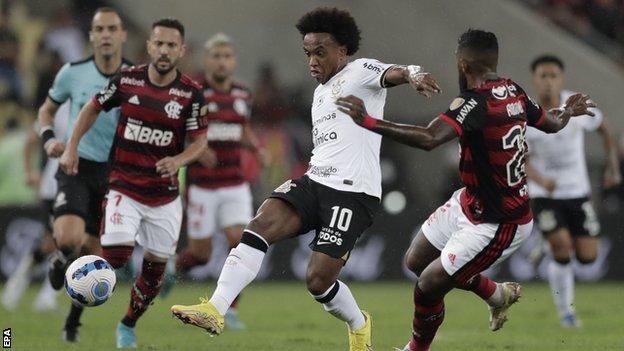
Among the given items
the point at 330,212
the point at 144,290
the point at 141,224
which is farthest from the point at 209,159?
the point at 330,212

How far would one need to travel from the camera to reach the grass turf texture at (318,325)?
10.3m

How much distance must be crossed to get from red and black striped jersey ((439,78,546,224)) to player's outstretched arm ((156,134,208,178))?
2.36 m

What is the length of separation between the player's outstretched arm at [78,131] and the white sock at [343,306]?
250 centimetres

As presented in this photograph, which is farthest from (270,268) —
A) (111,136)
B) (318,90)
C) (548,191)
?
(318,90)

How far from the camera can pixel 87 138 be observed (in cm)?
1104

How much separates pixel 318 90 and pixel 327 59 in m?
0.26

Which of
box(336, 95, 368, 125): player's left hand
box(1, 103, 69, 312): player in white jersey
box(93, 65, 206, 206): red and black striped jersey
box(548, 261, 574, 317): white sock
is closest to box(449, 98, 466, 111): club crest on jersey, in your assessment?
box(336, 95, 368, 125): player's left hand

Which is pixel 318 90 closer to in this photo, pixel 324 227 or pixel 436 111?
pixel 324 227

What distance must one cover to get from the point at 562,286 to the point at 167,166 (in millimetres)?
5142

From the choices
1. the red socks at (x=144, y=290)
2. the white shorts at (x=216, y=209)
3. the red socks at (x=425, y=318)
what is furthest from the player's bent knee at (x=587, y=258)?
the red socks at (x=144, y=290)

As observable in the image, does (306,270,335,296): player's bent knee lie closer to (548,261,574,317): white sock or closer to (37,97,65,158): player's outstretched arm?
(37,97,65,158): player's outstretched arm

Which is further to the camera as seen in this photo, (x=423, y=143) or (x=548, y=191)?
(x=548, y=191)

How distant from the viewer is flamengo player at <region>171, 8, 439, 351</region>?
332 inches

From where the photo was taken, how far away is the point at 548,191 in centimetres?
1322
